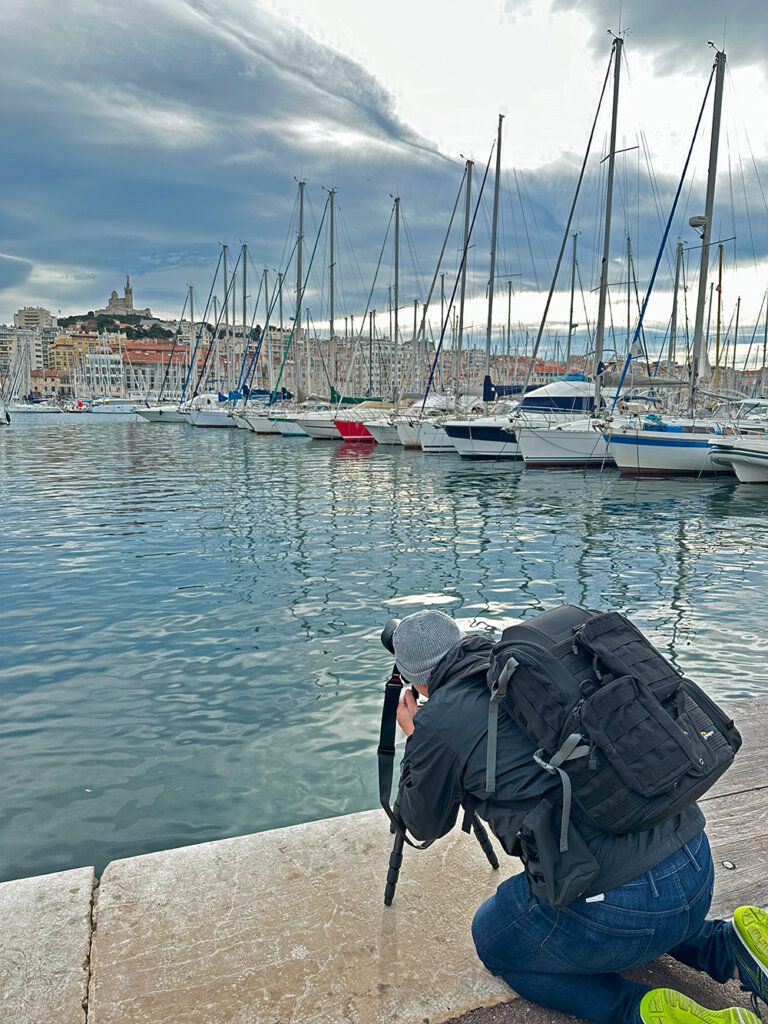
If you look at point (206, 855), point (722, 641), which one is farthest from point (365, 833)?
point (722, 641)

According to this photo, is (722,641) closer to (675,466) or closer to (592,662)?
(592,662)

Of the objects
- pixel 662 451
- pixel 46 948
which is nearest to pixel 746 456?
pixel 662 451

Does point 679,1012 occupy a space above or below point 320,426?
below

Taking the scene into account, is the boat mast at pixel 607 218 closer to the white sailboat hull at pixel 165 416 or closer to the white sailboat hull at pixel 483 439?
the white sailboat hull at pixel 483 439

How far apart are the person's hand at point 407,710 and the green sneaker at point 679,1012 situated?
0.96 meters

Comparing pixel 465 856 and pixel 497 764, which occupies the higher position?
pixel 497 764

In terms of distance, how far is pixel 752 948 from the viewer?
2.06 m

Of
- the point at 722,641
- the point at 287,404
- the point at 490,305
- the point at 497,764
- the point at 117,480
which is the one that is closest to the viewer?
the point at 497,764

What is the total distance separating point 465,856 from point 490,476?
23.1m

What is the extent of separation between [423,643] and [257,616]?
6.59m

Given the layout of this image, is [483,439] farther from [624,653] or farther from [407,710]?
[624,653]

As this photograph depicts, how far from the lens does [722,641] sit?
779 centimetres

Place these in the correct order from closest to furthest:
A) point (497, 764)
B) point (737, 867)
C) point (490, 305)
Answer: point (497, 764) → point (737, 867) → point (490, 305)

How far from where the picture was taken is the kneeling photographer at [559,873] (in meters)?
1.95
